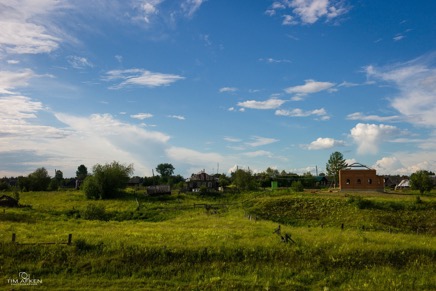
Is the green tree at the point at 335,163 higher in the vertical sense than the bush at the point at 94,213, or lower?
higher

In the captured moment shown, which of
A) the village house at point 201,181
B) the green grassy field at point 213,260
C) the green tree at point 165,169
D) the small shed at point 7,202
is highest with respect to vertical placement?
the green tree at point 165,169

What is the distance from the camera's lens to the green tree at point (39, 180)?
282 ft

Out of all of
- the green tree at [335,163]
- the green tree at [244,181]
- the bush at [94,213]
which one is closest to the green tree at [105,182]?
the bush at [94,213]

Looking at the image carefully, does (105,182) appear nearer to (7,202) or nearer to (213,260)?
(7,202)

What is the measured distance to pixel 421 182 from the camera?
5816 centimetres

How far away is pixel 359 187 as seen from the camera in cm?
6231

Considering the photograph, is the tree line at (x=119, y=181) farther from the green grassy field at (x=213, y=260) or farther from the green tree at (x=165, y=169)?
the green tree at (x=165, y=169)

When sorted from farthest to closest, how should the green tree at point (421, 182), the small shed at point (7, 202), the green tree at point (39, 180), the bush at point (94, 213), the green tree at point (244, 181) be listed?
the green tree at point (39, 180), the green tree at point (244, 181), the green tree at point (421, 182), the small shed at point (7, 202), the bush at point (94, 213)

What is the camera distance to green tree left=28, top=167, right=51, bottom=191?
85825 millimetres

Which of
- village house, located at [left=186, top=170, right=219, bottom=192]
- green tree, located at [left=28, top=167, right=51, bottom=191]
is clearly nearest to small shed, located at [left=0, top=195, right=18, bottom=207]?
green tree, located at [left=28, top=167, right=51, bottom=191]

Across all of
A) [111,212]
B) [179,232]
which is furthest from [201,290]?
[111,212]

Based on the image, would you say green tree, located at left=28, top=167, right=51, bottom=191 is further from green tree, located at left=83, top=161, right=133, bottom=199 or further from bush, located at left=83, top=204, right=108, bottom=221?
bush, located at left=83, top=204, right=108, bottom=221

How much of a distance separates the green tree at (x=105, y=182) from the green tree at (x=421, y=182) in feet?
175

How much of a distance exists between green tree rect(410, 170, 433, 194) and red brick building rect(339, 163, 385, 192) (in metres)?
5.17
